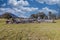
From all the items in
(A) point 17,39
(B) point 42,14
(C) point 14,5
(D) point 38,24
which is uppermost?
(C) point 14,5

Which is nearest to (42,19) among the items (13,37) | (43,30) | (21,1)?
(43,30)

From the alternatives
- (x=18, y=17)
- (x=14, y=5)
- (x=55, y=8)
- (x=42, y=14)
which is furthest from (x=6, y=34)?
(x=55, y=8)

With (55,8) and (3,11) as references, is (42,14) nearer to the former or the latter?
(55,8)

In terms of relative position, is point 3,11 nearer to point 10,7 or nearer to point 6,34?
point 10,7

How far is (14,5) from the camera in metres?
4.03

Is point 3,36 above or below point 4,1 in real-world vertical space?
below

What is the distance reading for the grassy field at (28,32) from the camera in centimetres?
354

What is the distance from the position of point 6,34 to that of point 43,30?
0.95 metres

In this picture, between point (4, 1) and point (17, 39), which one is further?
point (4, 1)

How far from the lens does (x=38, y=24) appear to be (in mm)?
3998

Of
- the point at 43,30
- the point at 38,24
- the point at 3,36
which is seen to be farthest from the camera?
the point at 38,24

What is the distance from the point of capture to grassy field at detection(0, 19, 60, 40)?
354cm

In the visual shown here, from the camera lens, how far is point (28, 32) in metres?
3.62

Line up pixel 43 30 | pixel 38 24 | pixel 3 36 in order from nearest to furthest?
1. pixel 3 36
2. pixel 43 30
3. pixel 38 24
